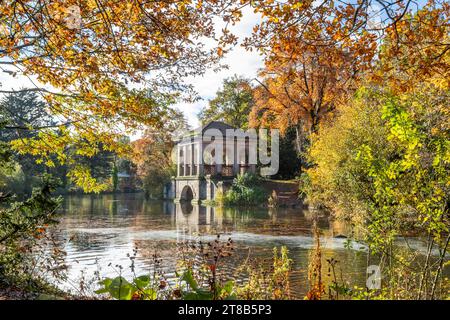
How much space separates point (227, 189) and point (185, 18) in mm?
29459

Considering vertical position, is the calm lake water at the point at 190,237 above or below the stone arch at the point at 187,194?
below

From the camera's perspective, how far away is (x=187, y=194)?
42.0 metres

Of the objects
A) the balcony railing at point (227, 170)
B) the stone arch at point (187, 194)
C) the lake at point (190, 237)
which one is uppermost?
the balcony railing at point (227, 170)

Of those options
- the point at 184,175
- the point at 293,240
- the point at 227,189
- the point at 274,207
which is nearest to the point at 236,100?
the point at 184,175

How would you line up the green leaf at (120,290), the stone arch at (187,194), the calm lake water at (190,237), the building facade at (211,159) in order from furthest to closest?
1. the stone arch at (187,194)
2. the building facade at (211,159)
3. the calm lake water at (190,237)
4. the green leaf at (120,290)

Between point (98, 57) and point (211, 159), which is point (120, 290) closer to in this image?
point (98, 57)

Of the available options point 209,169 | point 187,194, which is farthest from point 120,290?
point 187,194

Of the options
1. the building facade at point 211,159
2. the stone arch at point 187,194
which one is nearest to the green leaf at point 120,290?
the building facade at point 211,159

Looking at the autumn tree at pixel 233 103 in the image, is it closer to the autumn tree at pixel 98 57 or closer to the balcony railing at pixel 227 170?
the balcony railing at pixel 227 170

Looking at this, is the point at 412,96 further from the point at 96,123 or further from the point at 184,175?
the point at 184,175

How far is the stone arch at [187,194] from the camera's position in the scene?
135 ft

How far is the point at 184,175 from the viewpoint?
4147 cm

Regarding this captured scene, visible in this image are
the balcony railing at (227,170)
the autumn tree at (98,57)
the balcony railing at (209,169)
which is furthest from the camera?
the balcony railing at (209,169)

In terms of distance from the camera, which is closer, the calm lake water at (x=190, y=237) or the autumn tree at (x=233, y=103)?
the calm lake water at (x=190, y=237)
